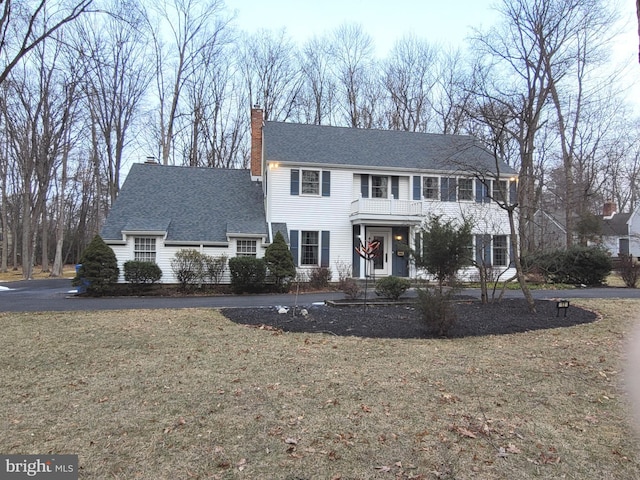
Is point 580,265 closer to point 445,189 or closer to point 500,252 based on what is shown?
point 500,252

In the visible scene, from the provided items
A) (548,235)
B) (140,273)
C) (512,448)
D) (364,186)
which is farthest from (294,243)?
(548,235)

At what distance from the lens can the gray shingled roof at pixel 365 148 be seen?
19844mm

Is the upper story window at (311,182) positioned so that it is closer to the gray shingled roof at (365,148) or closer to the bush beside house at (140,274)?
the gray shingled roof at (365,148)

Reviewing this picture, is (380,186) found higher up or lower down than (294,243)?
higher up

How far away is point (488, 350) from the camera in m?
6.68

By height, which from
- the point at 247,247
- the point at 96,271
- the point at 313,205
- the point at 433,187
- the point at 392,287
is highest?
the point at 433,187

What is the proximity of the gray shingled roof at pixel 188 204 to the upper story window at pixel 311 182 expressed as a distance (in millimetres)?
2382

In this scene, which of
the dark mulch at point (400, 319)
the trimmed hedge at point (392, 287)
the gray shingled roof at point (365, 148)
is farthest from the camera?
the gray shingled roof at point (365, 148)

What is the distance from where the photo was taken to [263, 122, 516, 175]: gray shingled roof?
781 inches

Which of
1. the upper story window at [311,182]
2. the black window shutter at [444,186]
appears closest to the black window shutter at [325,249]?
the upper story window at [311,182]

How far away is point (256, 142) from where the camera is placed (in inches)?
906

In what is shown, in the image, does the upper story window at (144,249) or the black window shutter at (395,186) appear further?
the black window shutter at (395,186)

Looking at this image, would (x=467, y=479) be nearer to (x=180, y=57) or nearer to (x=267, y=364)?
(x=267, y=364)

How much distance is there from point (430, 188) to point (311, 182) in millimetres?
5833
